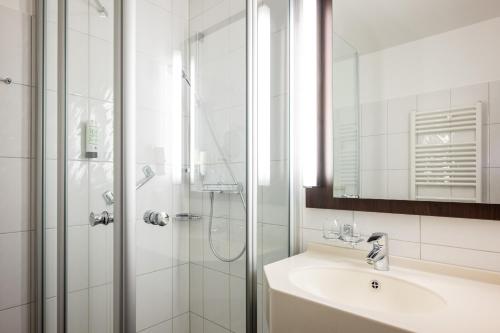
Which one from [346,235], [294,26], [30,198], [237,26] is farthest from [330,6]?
[30,198]

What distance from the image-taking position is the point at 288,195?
1.36 metres

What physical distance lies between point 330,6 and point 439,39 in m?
0.49

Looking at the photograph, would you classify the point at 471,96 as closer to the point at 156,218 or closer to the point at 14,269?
the point at 156,218

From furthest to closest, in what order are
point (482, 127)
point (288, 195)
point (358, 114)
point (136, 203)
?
point (288, 195) → point (358, 114) → point (482, 127) → point (136, 203)

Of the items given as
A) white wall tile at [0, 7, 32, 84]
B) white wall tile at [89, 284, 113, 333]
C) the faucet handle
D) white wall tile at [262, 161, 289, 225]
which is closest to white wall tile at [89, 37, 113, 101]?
white wall tile at [0, 7, 32, 84]

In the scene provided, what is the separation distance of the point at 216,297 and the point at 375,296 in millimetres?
630

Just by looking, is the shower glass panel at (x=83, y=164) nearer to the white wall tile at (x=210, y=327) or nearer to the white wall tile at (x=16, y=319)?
the white wall tile at (x=16, y=319)

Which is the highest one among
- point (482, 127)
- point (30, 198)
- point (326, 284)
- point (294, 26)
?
point (294, 26)

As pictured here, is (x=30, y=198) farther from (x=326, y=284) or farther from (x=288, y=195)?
(x=326, y=284)

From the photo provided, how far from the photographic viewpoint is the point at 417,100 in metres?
1.07

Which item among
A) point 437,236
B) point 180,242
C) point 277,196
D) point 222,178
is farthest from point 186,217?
point 437,236

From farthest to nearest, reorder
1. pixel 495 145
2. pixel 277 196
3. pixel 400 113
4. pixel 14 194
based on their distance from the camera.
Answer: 1. pixel 277 196
2. pixel 14 194
3. pixel 400 113
4. pixel 495 145

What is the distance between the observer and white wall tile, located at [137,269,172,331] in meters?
0.97

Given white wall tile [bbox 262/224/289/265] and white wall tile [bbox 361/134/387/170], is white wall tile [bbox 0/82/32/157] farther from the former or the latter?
white wall tile [bbox 361/134/387/170]
